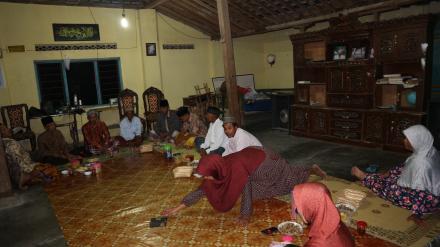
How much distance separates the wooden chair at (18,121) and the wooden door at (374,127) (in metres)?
7.06

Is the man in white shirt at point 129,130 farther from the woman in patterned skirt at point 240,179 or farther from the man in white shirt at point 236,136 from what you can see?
the woman in patterned skirt at point 240,179

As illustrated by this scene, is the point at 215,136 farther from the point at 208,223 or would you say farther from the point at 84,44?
the point at 84,44

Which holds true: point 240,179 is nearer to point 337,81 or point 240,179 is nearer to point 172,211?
point 172,211

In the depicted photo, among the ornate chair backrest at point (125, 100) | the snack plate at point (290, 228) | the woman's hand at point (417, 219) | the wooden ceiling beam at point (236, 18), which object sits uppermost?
the wooden ceiling beam at point (236, 18)

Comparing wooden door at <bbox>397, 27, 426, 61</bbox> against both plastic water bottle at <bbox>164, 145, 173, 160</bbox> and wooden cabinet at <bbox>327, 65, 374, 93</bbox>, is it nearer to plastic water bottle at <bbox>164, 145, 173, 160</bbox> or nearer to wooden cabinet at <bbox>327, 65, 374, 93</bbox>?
wooden cabinet at <bbox>327, 65, 374, 93</bbox>

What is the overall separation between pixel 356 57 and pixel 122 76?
6.32 m

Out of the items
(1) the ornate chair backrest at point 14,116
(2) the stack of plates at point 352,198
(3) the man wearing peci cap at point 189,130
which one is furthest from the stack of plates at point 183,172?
(1) the ornate chair backrest at point 14,116

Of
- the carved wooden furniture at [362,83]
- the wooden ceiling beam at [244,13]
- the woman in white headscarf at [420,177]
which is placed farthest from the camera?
the wooden ceiling beam at [244,13]

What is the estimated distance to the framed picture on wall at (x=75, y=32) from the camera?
27.1 feet

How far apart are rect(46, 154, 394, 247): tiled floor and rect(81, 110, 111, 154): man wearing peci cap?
→ 4.42ft

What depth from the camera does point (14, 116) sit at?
24.1 feet

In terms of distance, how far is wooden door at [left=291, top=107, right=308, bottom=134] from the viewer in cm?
732

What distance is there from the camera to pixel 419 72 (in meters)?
5.64

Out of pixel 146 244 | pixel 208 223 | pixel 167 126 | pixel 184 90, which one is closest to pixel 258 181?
pixel 208 223
